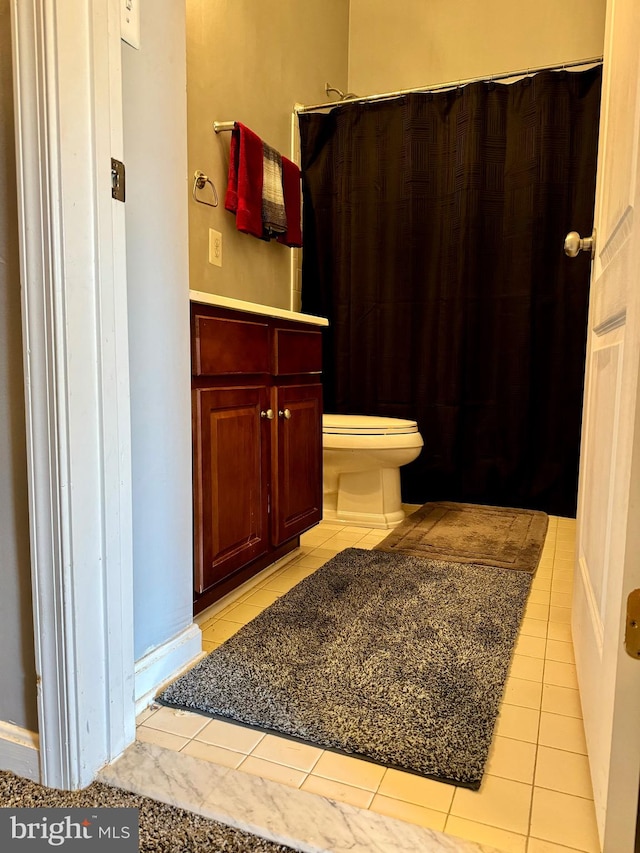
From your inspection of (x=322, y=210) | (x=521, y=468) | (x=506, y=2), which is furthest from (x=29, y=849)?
(x=506, y=2)

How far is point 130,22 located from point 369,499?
1872 mm

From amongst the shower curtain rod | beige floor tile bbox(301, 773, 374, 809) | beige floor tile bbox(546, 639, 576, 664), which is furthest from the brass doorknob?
the shower curtain rod

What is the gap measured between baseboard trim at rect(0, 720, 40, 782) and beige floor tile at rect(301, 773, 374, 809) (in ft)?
1.39

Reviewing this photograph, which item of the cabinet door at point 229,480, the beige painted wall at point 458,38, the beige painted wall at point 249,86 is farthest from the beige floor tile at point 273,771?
the beige painted wall at point 458,38

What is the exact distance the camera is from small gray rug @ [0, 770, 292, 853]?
814mm

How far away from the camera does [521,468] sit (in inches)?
107

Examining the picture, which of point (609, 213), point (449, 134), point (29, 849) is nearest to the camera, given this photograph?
point (29, 849)

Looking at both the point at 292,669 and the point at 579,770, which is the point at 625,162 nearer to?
the point at 579,770

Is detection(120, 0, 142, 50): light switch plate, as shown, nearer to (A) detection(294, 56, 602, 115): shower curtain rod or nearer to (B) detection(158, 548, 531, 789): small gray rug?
(B) detection(158, 548, 531, 789): small gray rug

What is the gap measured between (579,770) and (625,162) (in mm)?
974

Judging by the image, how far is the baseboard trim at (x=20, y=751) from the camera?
94 centimetres

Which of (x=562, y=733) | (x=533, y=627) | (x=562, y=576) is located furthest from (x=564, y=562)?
(x=562, y=733)

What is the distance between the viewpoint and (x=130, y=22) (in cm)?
102

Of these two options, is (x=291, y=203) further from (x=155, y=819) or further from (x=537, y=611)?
(x=155, y=819)
